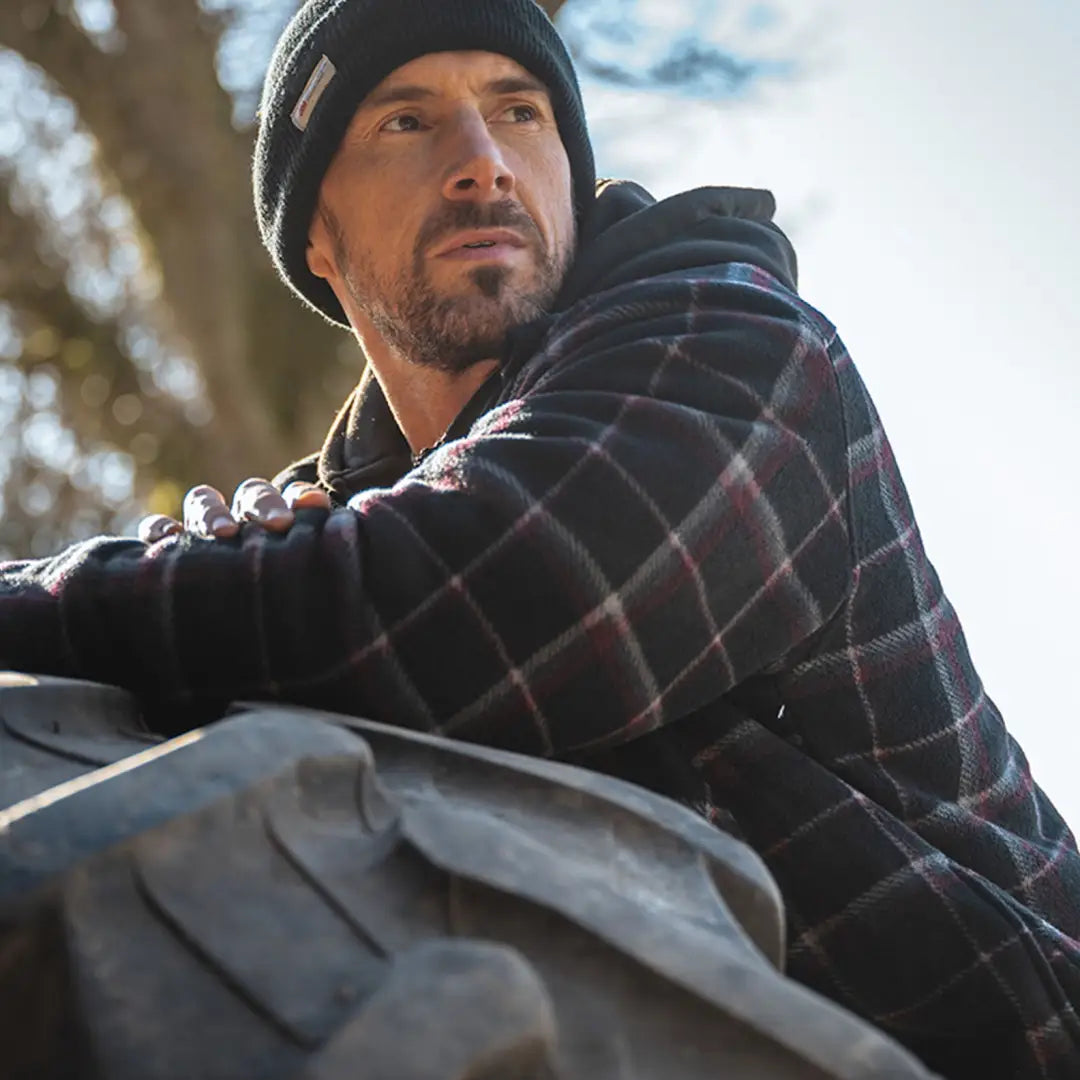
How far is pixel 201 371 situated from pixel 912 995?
13.8ft

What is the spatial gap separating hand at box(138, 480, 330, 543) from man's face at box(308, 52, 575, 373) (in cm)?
56

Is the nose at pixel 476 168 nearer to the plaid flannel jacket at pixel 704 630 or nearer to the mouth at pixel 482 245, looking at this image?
the mouth at pixel 482 245

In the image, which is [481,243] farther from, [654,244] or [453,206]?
[654,244]

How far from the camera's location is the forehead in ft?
6.94

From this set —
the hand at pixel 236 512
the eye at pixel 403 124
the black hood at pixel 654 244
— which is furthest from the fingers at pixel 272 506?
the eye at pixel 403 124

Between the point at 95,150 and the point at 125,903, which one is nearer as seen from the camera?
the point at 125,903

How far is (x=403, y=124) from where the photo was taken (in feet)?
7.03

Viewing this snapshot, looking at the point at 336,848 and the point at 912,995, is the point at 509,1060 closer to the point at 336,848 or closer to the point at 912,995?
the point at 336,848

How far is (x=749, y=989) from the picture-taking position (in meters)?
0.66

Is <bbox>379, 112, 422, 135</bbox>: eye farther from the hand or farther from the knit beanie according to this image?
the hand

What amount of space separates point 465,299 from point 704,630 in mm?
800

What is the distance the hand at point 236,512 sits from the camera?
1.28 metres

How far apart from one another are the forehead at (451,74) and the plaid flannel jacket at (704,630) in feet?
2.05

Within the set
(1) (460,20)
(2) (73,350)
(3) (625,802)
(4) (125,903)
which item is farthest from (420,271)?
(2) (73,350)
